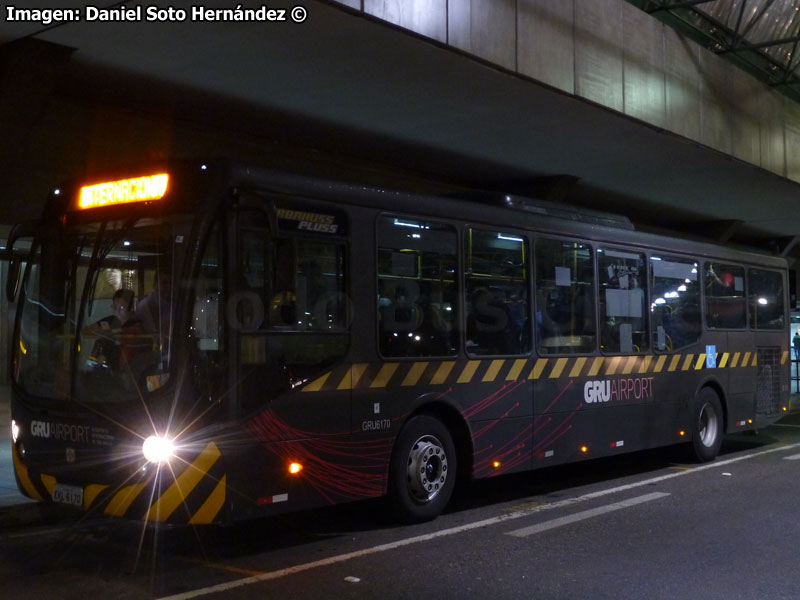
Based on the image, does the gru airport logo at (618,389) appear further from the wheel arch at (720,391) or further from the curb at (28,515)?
the curb at (28,515)

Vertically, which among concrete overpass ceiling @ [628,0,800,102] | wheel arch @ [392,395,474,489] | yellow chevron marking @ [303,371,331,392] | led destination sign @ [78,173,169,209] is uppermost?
concrete overpass ceiling @ [628,0,800,102]

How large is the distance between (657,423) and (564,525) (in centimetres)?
375

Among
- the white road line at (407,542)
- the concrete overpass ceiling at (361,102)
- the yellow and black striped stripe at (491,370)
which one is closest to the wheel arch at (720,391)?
the yellow and black striped stripe at (491,370)

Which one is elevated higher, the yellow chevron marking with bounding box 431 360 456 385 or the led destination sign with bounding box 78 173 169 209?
the led destination sign with bounding box 78 173 169 209

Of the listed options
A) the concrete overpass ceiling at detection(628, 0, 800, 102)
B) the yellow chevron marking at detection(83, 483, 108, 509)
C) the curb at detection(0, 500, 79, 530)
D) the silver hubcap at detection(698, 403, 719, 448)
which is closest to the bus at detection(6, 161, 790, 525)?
the yellow chevron marking at detection(83, 483, 108, 509)

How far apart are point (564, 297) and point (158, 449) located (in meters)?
5.20

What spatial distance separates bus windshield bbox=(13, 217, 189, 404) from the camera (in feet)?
22.6

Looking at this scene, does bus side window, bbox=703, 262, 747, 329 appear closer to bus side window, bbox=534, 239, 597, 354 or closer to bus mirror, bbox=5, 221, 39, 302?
bus side window, bbox=534, 239, 597, 354

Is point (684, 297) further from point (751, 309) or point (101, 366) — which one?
point (101, 366)

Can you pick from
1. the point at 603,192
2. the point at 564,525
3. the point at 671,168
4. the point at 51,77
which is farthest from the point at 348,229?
the point at 603,192

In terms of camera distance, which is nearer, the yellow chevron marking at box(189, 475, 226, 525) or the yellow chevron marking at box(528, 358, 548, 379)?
the yellow chevron marking at box(189, 475, 226, 525)

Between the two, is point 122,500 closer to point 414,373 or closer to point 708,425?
point 414,373

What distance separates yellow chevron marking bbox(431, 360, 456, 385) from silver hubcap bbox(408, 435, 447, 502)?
1.73 ft

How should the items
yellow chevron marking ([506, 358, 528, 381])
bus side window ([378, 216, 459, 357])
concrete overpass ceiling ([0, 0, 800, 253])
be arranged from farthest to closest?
concrete overpass ceiling ([0, 0, 800, 253]), yellow chevron marking ([506, 358, 528, 381]), bus side window ([378, 216, 459, 357])
